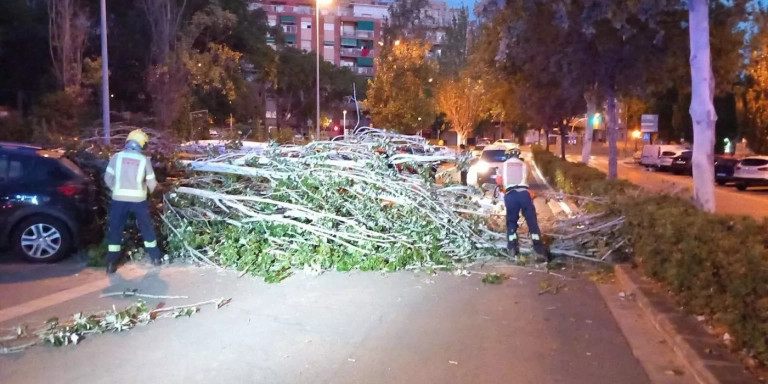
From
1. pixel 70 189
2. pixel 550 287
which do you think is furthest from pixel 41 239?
pixel 550 287

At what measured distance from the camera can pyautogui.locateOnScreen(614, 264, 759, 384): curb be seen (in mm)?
5082

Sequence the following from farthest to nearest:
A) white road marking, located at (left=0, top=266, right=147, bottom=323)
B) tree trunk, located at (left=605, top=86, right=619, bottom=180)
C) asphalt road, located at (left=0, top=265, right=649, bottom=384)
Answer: tree trunk, located at (left=605, top=86, right=619, bottom=180) < white road marking, located at (left=0, top=266, right=147, bottom=323) < asphalt road, located at (left=0, top=265, right=649, bottom=384)

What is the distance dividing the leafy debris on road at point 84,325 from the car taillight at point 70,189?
3.01 m

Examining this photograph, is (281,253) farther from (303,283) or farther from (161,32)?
(161,32)

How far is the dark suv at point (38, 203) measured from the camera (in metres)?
9.33

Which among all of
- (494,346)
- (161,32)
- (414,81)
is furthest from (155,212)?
(414,81)

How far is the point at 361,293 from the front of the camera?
811 cm

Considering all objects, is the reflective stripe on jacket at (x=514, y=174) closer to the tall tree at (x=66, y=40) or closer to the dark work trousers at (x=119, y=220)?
the dark work trousers at (x=119, y=220)

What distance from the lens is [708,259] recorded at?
614 cm

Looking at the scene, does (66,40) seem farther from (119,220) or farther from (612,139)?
(119,220)

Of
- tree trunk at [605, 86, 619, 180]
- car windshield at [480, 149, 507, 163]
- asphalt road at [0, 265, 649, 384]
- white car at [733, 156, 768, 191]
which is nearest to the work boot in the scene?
asphalt road at [0, 265, 649, 384]

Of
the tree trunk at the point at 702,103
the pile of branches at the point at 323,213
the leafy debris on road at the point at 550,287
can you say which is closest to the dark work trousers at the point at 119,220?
the pile of branches at the point at 323,213

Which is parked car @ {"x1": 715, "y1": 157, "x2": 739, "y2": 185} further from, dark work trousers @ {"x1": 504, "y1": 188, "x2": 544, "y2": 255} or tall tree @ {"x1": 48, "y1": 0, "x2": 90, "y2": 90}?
tall tree @ {"x1": 48, "y1": 0, "x2": 90, "y2": 90}

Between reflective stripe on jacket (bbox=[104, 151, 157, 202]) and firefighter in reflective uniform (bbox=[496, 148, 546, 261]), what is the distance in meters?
4.79
